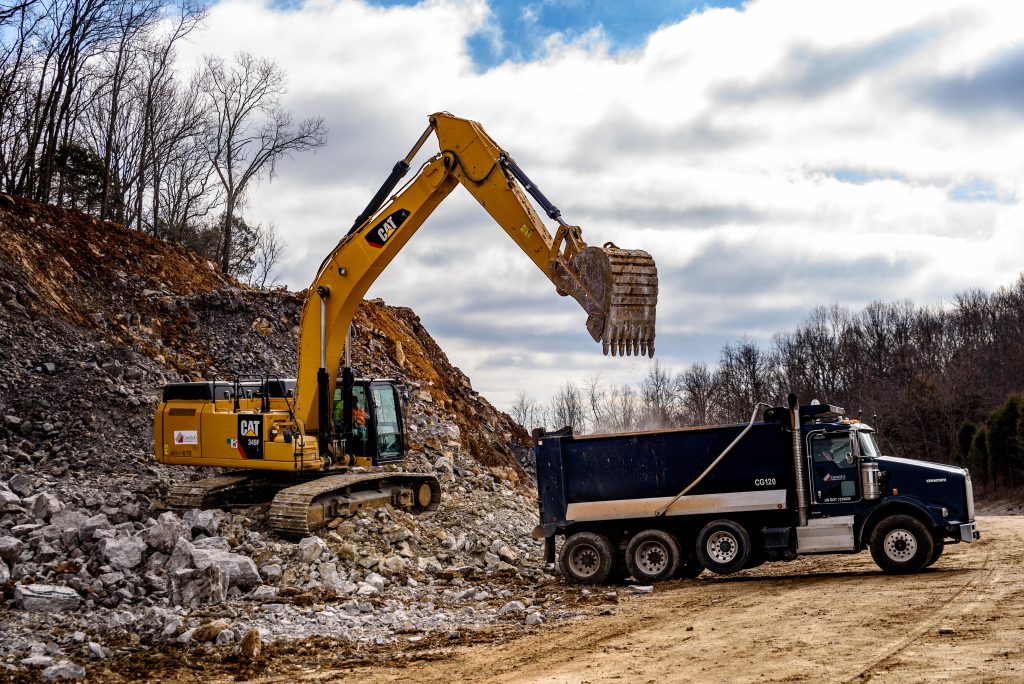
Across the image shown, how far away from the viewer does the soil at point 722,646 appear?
8859mm

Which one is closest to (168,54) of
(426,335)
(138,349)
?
(426,335)

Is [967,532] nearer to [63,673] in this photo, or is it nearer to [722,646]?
[722,646]

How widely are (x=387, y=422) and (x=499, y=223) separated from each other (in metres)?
5.14

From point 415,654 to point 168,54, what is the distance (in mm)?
37008

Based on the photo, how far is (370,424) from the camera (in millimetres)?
18062

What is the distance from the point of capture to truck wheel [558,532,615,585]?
52.1 ft

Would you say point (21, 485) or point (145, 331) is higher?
point (145, 331)

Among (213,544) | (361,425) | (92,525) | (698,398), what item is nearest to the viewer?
(92,525)

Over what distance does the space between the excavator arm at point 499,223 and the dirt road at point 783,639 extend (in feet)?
11.3

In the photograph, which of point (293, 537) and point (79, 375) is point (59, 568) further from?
point (79, 375)

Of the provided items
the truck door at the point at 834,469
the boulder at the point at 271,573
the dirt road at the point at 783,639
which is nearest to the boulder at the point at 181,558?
the boulder at the point at 271,573

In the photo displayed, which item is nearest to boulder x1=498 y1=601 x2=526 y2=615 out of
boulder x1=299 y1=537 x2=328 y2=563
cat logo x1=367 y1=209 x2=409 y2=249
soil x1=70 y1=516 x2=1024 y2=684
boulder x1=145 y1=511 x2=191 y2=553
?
soil x1=70 y1=516 x2=1024 y2=684

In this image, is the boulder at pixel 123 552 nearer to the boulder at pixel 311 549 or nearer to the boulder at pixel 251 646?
the boulder at pixel 311 549

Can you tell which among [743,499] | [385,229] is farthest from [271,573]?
[743,499]
